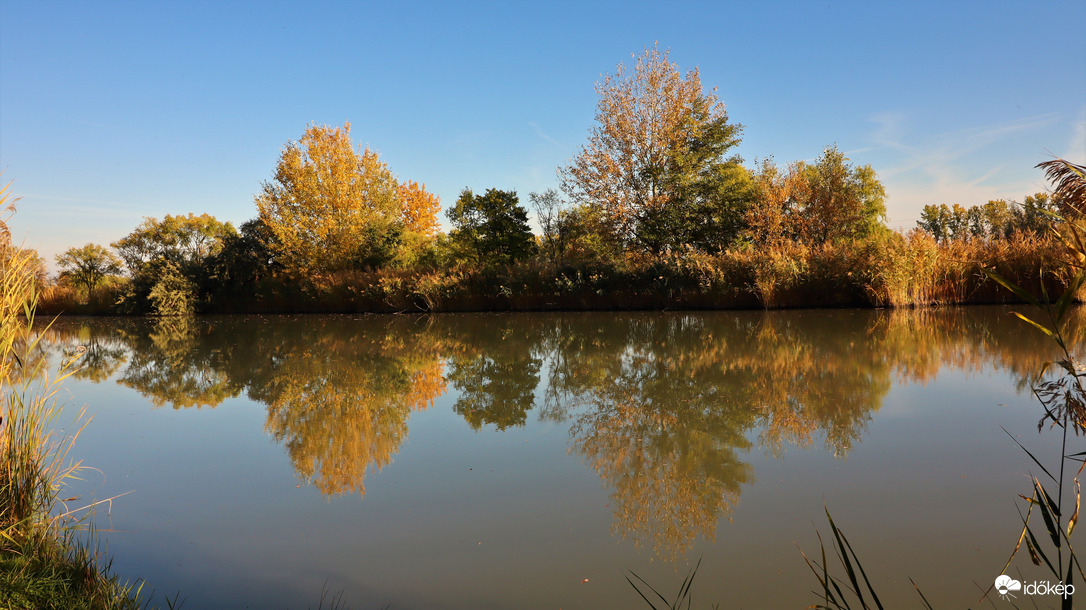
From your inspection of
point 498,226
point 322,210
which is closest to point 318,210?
point 322,210

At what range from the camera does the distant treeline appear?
56.4 ft

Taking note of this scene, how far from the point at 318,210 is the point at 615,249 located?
1345cm

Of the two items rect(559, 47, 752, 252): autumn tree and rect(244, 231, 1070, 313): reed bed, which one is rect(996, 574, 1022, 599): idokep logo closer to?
rect(244, 231, 1070, 313): reed bed

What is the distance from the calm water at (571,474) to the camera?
124 inches

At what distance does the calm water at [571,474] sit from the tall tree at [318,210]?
1812 cm

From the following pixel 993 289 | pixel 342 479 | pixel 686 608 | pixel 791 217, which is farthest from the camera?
pixel 791 217

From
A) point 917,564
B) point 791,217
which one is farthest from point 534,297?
point 917,564

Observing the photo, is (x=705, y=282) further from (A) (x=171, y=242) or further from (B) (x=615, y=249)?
(A) (x=171, y=242)

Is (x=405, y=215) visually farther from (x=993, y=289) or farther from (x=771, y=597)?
(x=771, y=597)

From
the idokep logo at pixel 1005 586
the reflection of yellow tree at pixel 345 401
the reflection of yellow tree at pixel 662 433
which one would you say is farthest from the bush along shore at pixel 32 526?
the idokep logo at pixel 1005 586

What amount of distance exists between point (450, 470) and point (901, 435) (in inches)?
145

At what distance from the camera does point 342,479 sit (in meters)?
4.79

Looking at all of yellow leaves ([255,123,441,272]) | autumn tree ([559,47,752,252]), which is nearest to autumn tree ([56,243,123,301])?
yellow leaves ([255,123,441,272])

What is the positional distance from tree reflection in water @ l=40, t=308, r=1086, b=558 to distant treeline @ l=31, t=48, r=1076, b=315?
7.16 ft
